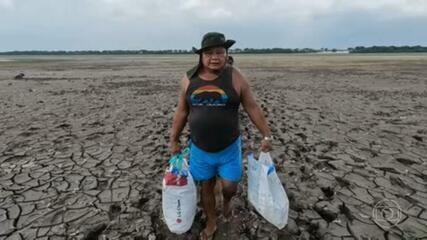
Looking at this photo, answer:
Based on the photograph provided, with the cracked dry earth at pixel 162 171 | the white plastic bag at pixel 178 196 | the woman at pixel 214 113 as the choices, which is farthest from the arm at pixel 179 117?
the cracked dry earth at pixel 162 171

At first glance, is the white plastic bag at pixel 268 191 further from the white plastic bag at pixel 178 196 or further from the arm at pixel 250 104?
the white plastic bag at pixel 178 196

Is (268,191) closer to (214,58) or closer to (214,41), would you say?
(214,58)

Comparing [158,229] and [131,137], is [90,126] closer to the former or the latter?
[131,137]

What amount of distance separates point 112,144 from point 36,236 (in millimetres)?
3329

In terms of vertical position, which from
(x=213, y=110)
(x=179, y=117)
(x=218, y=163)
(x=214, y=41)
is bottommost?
(x=218, y=163)

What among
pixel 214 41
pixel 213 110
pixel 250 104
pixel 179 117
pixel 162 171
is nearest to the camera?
pixel 214 41

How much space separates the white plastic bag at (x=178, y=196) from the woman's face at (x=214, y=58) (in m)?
0.88

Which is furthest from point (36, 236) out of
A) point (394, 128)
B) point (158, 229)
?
point (394, 128)

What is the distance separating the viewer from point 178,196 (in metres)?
3.32

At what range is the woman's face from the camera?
3.01 m

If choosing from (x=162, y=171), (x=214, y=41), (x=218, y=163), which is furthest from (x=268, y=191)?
(x=162, y=171)

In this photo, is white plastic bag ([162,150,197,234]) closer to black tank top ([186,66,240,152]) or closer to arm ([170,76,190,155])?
arm ([170,76,190,155])

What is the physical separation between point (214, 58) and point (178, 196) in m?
1.25

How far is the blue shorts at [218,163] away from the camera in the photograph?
325 centimetres
